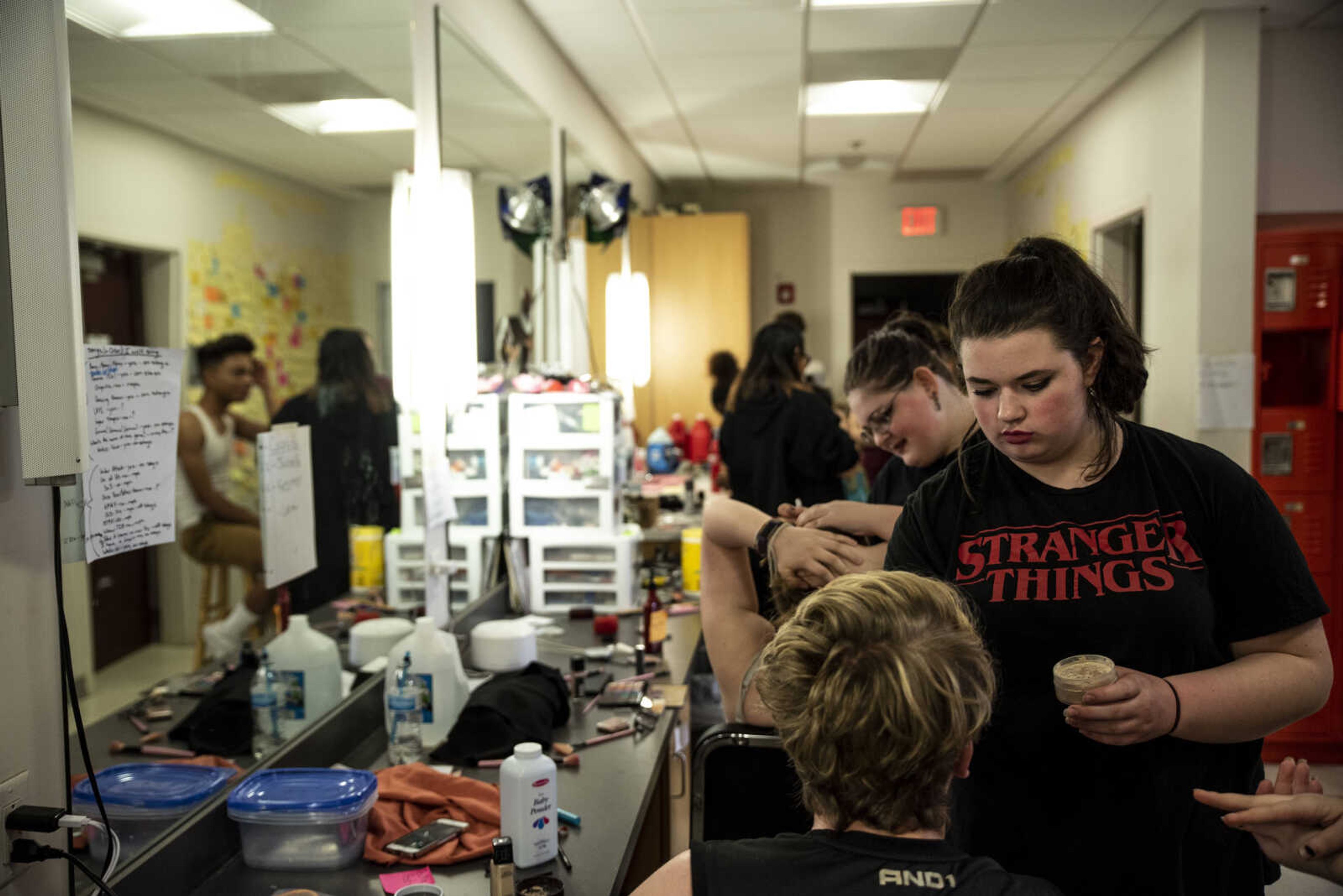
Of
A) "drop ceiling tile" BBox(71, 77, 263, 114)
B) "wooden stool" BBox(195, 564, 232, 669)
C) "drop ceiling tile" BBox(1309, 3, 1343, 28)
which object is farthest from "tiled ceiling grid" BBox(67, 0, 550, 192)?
"drop ceiling tile" BBox(1309, 3, 1343, 28)

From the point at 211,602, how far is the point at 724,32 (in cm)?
334

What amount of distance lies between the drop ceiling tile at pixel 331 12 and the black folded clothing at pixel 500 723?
1.44 meters

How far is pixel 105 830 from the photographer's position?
4.57 ft

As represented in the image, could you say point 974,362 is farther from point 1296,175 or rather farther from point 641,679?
point 1296,175

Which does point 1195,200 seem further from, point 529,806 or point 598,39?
point 529,806

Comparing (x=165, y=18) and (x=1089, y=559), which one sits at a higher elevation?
(x=165, y=18)

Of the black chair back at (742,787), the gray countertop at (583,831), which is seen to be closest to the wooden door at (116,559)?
the gray countertop at (583,831)

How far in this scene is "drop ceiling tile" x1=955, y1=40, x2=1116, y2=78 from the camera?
459 cm

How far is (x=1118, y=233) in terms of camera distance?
5684 millimetres

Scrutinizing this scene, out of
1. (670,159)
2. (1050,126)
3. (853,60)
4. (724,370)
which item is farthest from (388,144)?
(1050,126)

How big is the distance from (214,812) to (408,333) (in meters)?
1.40

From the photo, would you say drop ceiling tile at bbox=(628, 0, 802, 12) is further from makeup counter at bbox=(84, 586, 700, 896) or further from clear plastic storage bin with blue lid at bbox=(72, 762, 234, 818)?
clear plastic storage bin with blue lid at bbox=(72, 762, 234, 818)

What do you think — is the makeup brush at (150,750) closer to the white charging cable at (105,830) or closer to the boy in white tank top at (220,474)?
the boy in white tank top at (220,474)

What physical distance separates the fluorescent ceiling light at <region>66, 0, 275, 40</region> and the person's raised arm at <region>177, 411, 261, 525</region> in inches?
24.0
